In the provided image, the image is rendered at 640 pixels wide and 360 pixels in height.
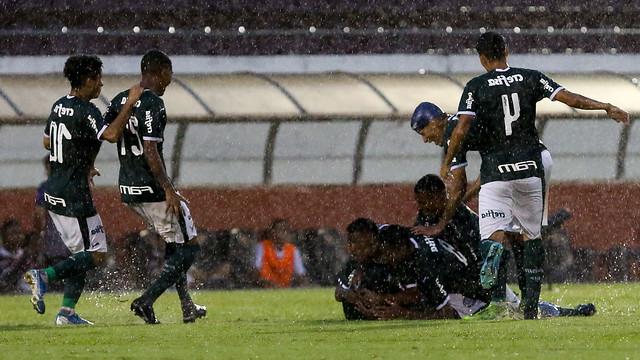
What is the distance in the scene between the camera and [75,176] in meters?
13.6

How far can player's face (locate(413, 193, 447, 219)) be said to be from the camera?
13250 millimetres

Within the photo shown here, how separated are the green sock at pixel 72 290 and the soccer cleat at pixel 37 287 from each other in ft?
1.25

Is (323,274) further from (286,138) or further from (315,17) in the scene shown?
(315,17)

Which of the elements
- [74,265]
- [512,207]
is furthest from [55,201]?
[512,207]

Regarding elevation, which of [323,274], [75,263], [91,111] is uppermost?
[91,111]

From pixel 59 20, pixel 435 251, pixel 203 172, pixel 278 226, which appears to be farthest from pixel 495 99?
pixel 59 20

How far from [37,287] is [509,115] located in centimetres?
363

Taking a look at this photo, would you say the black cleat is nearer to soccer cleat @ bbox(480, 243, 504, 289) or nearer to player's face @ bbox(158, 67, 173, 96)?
soccer cleat @ bbox(480, 243, 504, 289)

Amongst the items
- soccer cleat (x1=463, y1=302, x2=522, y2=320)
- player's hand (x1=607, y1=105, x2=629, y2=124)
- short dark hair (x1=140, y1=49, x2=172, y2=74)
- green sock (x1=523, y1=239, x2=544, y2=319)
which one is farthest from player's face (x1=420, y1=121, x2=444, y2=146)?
short dark hair (x1=140, y1=49, x2=172, y2=74)

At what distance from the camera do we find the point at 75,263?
43.8 feet

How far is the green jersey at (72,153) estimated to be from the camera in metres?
13.4

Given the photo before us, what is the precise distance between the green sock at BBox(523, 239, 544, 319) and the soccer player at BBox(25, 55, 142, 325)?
3207 millimetres

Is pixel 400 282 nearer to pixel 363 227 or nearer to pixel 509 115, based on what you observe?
pixel 363 227

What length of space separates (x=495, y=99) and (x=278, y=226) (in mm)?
11081
